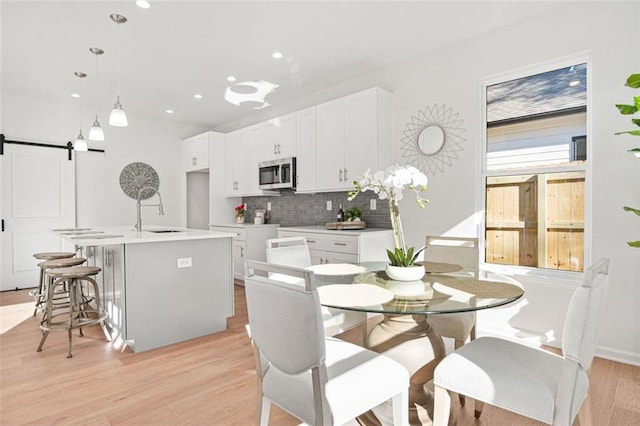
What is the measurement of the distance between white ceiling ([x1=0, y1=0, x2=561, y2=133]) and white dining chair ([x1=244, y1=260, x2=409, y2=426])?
95.2 inches

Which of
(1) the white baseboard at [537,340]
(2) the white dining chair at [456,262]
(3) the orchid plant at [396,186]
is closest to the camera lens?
(3) the orchid plant at [396,186]

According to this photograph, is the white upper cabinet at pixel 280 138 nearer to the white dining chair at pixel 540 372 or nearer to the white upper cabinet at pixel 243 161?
the white upper cabinet at pixel 243 161

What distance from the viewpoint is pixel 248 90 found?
4781 millimetres

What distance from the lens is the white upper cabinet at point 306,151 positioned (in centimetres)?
441

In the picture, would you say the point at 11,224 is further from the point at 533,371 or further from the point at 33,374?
the point at 533,371

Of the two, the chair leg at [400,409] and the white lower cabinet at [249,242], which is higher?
the white lower cabinet at [249,242]

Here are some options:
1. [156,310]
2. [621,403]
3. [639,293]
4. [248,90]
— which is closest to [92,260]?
[156,310]

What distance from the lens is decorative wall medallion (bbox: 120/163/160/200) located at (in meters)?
5.90

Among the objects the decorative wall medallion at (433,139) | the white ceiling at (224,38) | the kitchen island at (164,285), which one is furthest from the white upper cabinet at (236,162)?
the decorative wall medallion at (433,139)

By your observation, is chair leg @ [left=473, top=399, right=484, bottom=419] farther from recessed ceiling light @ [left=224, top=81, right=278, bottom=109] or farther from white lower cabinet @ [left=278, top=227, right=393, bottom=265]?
recessed ceiling light @ [left=224, top=81, right=278, bottom=109]

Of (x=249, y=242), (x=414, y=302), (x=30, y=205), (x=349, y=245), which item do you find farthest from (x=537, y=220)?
(x=30, y=205)

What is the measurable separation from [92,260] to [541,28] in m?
4.91

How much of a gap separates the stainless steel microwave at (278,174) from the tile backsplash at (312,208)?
0.41m

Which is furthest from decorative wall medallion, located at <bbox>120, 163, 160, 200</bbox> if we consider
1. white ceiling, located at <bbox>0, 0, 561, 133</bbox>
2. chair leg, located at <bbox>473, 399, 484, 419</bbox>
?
chair leg, located at <bbox>473, 399, 484, 419</bbox>
